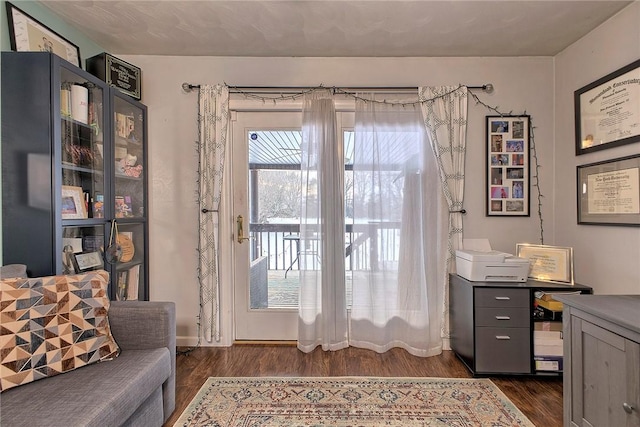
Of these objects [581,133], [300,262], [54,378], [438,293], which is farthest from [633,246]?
[54,378]

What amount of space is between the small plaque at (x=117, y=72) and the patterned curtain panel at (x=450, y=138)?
2.33m

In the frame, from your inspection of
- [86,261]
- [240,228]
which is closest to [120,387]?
[86,261]

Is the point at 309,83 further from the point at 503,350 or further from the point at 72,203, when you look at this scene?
the point at 503,350

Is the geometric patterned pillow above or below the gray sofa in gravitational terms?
above

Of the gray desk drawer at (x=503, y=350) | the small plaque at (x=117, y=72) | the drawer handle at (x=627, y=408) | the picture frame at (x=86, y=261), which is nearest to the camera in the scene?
the drawer handle at (x=627, y=408)

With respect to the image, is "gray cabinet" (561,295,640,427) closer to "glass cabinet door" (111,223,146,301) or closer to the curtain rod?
the curtain rod

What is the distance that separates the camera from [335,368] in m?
2.30

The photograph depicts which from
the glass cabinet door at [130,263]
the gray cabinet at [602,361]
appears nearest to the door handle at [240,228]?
the glass cabinet door at [130,263]

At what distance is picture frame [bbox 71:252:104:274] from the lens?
2.00 m

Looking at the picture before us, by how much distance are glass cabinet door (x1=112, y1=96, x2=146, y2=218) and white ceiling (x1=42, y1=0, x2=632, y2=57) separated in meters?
0.54

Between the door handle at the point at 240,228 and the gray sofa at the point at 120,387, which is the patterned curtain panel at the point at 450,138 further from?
the gray sofa at the point at 120,387

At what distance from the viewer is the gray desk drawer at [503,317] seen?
2156 millimetres

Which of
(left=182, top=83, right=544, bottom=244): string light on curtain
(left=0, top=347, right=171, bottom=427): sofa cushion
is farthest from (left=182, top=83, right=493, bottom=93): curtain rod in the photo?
(left=0, top=347, right=171, bottom=427): sofa cushion

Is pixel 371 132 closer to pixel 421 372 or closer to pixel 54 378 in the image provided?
pixel 421 372
